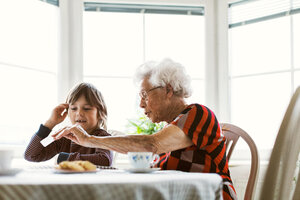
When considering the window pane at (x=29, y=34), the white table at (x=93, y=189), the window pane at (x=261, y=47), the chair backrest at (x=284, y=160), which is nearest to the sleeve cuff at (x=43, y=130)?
the window pane at (x=29, y=34)

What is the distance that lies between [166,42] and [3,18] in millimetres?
1151

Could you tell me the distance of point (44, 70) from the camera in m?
2.69

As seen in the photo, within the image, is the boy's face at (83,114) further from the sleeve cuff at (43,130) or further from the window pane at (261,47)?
the window pane at (261,47)

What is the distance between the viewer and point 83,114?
203cm

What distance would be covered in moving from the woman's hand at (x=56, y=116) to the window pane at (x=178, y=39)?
109cm

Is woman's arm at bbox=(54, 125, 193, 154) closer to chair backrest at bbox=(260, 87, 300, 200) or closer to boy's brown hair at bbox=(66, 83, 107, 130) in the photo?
boy's brown hair at bbox=(66, 83, 107, 130)

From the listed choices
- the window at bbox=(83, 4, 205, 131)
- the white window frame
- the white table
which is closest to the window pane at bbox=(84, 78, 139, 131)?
the window at bbox=(83, 4, 205, 131)

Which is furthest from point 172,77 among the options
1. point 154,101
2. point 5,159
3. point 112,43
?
point 112,43

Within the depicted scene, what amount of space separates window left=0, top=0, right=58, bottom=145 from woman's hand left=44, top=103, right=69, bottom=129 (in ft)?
1.83

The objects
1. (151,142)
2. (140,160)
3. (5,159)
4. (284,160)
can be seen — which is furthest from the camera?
(151,142)

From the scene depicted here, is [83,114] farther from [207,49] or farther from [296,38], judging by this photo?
[296,38]

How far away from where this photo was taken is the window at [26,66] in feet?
8.09

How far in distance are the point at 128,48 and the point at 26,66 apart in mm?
741

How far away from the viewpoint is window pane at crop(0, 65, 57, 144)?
244 cm
